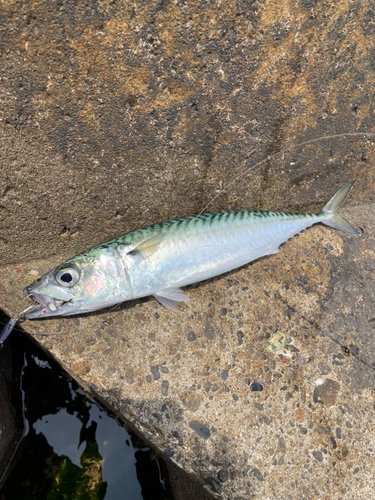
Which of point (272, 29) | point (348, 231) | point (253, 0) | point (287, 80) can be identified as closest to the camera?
point (253, 0)

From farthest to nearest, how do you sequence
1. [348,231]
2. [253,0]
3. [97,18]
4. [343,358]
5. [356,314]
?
[348,231] → [356,314] → [343,358] → [253,0] → [97,18]

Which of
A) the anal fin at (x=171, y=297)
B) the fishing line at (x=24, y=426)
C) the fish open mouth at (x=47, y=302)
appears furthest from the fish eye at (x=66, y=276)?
the fishing line at (x=24, y=426)

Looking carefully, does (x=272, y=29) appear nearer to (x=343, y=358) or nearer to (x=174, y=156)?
(x=174, y=156)

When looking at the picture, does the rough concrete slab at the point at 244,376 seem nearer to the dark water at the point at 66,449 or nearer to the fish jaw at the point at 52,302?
the fish jaw at the point at 52,302

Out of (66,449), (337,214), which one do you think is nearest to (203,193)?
(337,214)

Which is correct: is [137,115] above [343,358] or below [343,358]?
above

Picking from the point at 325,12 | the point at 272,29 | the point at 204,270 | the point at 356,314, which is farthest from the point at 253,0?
the point at 356,314

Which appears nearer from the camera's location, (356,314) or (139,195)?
(139,195)

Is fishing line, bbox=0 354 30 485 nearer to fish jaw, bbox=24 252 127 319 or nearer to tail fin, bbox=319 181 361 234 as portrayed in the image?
fish jaw, bbox=24 252 127 319
